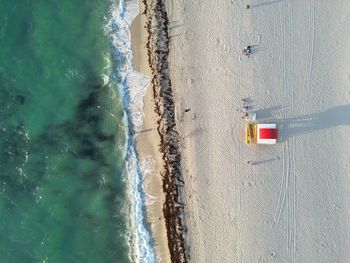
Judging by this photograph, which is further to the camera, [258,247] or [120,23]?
[120,23]

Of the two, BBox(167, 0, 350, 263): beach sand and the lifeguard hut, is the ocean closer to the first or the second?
BBox(167, 0, 350, 263): beach sand

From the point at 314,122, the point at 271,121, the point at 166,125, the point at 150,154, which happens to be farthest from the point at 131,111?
the point at 314,122

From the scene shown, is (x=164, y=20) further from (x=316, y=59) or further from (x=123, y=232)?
(x=123, y=232)

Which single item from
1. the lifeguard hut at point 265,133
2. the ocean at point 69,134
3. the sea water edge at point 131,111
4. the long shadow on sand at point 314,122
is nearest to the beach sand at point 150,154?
the sea water edge at point 131,111

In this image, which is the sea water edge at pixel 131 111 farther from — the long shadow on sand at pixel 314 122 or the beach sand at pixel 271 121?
the long shadow on sand at pixel 314 122

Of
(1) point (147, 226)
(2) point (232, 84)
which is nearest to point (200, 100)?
(2) point (232, 84)

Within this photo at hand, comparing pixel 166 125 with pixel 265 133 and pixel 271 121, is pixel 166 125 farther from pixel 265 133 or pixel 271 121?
pixel 271 121
